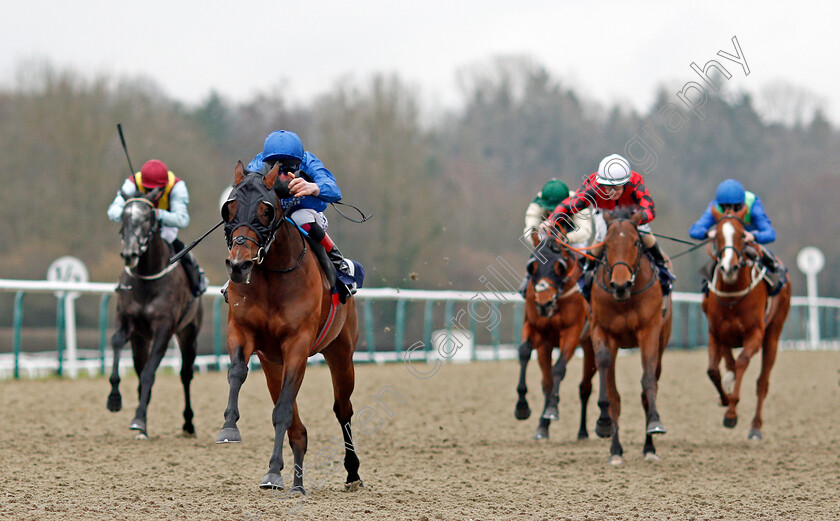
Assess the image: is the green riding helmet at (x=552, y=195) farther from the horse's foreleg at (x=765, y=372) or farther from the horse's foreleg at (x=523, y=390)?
the horse's foreleg at (x=765, y=372)

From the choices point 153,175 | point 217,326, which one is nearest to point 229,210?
point 153,175

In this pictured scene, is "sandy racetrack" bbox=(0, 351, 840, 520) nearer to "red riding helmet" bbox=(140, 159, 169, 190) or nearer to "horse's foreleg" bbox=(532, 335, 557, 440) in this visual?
"horse's foreleg" bbox=(532, 335, 557, 440)

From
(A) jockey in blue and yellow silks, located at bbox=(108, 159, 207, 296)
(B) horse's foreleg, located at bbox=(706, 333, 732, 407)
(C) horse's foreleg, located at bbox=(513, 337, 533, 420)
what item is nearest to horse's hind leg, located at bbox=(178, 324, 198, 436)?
(A) jockey in blue and yellow silks, located at bbox=(108, 159, 207, 296)

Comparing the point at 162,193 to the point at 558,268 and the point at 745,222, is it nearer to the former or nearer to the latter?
the point at 558,268

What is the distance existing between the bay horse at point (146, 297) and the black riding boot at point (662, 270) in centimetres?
402

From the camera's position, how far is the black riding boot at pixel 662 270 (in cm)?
823

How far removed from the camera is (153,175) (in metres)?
8.79

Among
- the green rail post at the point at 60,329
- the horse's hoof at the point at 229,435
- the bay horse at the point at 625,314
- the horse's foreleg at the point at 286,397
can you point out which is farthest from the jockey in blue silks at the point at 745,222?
the green rail post at the point at 60,329

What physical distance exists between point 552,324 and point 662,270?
1.35 meters

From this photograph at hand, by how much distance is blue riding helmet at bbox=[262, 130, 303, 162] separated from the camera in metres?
5.93

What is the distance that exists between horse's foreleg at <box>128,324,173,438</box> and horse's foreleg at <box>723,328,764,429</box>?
4.93m

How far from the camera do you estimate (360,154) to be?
2742 centimetres

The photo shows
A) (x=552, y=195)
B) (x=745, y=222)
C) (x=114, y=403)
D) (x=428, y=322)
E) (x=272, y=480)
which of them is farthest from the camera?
(x=428, y=322)

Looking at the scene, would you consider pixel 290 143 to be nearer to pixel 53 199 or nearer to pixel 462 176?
pixel 53 199
